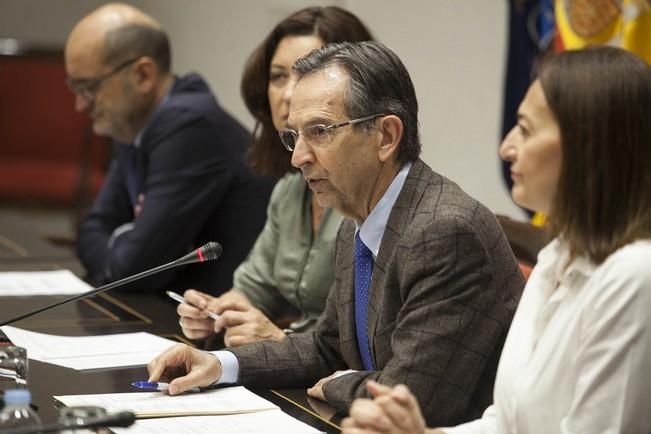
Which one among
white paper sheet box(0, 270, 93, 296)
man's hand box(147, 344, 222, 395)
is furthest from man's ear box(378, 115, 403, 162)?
white paper sheet box(0, 270, 93, 296)

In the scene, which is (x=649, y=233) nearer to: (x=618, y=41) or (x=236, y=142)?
(x=618, y=41)

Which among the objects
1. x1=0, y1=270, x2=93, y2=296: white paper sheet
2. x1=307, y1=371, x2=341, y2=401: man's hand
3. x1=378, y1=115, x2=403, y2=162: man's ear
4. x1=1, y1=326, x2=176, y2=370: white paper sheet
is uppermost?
x1=378, y1=115, x2=403, y2=162: man's ear

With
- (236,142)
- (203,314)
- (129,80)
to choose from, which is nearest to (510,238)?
(203,314)

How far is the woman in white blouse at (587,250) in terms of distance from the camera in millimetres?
1666

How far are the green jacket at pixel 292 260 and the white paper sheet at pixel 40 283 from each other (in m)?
0.59

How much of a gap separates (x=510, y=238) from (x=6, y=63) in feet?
18.1

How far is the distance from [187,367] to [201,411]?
21 centimetres

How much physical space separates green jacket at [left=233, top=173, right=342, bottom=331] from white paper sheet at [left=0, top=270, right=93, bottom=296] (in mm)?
594

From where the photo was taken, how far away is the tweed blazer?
205 cm

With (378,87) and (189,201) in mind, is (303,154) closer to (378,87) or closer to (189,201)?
(378,87)

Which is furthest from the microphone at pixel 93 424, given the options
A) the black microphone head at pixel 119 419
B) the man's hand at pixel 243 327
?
the man's hand at pixel 243 327

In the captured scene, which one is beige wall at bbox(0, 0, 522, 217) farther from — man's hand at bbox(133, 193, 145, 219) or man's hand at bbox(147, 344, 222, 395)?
man's hand at bbox(147, 344, 222, 395)

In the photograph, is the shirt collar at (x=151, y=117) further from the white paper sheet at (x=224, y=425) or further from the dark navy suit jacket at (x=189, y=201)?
the white paper sheet at (x=224, y=425)

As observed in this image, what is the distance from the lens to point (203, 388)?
2.34m
